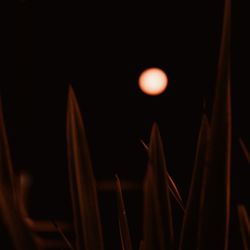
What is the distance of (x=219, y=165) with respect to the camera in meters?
0.35

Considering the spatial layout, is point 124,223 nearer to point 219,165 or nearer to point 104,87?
point 219,165

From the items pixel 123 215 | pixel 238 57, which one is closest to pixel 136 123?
pixel 238 57

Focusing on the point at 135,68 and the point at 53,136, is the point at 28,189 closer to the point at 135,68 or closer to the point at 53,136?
the point at 53,136

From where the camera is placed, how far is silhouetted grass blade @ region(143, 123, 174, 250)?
398 millimetres

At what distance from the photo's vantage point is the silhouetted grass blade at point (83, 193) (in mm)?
441

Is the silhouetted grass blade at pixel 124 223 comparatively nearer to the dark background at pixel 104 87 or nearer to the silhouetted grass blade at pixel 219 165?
the silhouetted grass blade at pixel 219 165

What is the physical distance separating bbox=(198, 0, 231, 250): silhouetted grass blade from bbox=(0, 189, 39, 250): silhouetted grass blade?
0.14 metres

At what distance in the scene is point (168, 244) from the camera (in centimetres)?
42

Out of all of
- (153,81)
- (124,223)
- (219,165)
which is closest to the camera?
(219,165)

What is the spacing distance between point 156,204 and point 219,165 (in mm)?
80

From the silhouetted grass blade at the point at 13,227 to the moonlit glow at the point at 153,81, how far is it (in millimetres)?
1504

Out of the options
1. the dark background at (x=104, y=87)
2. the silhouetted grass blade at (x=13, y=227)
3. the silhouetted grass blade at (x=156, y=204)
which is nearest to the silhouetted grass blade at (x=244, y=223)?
the silhouetted grass blade at (x=156, y=204)

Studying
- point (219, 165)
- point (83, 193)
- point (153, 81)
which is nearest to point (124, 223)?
point (83, 193)

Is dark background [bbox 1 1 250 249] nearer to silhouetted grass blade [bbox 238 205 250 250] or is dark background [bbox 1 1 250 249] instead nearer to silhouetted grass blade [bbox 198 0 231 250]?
silhouetted grass blade [bbox 238 205 250 250]
